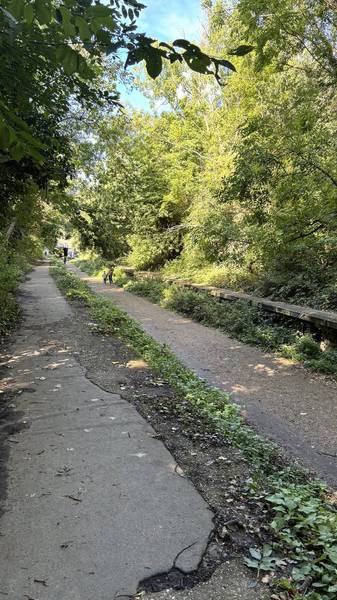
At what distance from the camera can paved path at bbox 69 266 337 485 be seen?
4758mm

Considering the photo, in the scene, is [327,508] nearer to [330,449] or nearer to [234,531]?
[234,531]

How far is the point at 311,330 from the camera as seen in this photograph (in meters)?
8.95

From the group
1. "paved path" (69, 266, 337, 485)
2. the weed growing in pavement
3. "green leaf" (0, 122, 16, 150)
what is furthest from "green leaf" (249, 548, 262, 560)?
"green leaf" (0, 122, 16, 150)

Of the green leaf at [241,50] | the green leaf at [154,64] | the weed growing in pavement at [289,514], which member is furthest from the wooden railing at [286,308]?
the green leaf at [154,64]

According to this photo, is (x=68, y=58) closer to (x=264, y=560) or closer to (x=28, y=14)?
(x=28, y=14)

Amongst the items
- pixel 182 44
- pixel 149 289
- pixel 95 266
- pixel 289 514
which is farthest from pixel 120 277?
pixel 182 44

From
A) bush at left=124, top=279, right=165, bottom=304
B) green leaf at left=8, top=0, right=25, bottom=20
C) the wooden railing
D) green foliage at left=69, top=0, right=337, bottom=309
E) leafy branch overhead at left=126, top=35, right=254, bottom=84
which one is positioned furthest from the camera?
bush at left=124, top=279, right=165, bottom=304

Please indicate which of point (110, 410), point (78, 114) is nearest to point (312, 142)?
point (78, 114)

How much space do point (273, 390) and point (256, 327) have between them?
3.61 metres

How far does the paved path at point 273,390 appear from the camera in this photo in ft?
15.6

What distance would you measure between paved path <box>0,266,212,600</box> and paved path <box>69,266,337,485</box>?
72.1 inches

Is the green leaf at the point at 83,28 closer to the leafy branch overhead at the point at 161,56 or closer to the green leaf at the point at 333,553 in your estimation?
the leafy branch overhead at the point at 161,56

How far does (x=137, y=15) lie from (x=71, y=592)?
2983 millimetres

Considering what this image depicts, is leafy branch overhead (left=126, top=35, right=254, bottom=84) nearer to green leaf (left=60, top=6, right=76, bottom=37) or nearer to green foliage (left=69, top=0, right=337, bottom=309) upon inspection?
green leaf (left=60, top=6, right=76, bottom=37)
